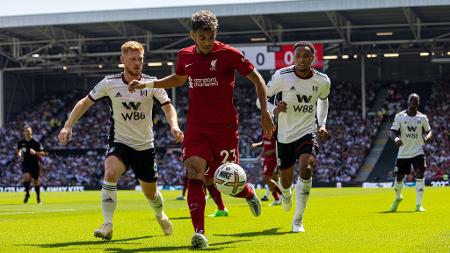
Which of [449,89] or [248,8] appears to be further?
[449,89]

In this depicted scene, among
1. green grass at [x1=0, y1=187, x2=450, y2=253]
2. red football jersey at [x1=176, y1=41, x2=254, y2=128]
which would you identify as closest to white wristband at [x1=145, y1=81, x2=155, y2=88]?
red football jersey at [x1=176, y1=41, x2=254, y2=128]

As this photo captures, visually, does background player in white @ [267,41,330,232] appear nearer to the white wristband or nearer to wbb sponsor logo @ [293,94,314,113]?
wbb sponsor logo @ [293,94,314,113]

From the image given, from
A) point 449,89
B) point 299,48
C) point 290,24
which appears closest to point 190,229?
point 299,48

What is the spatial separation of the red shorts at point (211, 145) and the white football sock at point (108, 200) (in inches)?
47.2

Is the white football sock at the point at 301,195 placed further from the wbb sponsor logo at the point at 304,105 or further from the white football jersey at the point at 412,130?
the white football jersey at the point at 412,130

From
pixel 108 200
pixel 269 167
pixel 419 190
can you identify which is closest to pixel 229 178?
pixel 108 200

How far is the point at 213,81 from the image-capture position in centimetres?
947

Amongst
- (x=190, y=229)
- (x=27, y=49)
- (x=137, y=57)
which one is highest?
(x=27, y=49)

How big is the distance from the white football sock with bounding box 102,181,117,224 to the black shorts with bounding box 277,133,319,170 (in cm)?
289

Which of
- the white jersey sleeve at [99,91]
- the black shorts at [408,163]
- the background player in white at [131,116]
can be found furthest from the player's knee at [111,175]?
the black shorts at [408,163]

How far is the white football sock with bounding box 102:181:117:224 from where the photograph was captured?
33.4 ft

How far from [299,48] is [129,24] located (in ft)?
154

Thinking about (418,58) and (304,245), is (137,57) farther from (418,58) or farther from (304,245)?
(418,58)

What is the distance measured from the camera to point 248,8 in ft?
175
